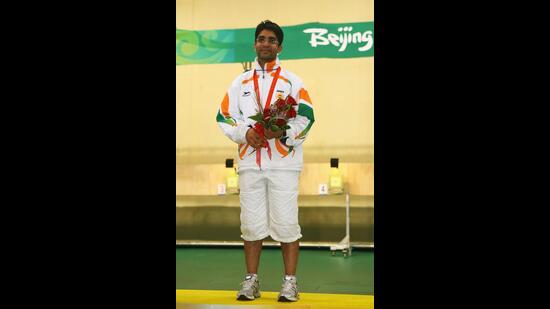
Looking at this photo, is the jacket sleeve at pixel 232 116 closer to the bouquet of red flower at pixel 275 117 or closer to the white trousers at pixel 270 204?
the bouquet of red flower at pixel 275 117

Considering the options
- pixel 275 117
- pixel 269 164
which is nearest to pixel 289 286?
pixel 269 164

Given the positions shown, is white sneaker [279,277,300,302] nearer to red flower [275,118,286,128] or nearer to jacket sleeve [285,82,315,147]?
jacket sleeve [285,82,315,147]

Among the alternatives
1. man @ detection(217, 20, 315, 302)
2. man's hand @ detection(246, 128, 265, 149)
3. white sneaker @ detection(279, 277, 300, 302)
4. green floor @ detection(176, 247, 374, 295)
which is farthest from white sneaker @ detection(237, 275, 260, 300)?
man's hand @ detection(246, 128, 265, 149)

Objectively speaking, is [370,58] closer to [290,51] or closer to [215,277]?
[290,51]

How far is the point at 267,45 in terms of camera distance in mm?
4281

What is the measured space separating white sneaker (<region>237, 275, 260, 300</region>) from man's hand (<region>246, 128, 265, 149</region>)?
2.73ft

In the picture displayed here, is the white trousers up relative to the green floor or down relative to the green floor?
up

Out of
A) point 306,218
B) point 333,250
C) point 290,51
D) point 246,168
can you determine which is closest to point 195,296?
point 246,168

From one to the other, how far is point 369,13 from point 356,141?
1376mm

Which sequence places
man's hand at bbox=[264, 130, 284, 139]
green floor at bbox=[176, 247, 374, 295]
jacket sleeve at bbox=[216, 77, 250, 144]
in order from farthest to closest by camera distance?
green floor at bbox=[176, 247, 374, 295], jacket sleeve at bbox=[216, 77, 250, 144], man's hand at bbox=[264, 130, 284, 139]

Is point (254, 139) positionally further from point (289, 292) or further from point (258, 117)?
point (289, 292)

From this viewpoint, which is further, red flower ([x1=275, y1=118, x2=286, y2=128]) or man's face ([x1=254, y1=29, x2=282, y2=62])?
man's face ([x1=254, y1=29, x2=282, y2=62])

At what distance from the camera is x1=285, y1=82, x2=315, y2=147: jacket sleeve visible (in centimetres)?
420

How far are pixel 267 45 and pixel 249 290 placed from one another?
155 cm
